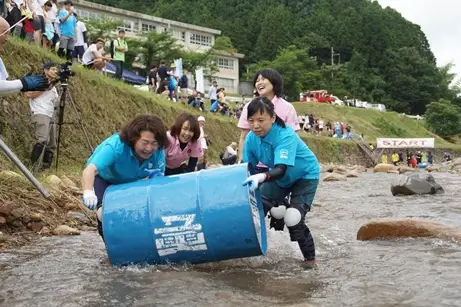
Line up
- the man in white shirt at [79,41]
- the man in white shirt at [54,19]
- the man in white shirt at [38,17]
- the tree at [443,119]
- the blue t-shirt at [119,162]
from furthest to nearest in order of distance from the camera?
the tree at [443,119] → the man in white shirt at [79,41] → the man in white shirt at [54,19] → the man in white shirt at [38,17] → the blue t-shirt at [119,162]

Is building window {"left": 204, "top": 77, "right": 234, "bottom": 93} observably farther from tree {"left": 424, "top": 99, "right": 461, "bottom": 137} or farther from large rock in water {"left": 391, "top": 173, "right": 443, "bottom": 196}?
large rock in water {"left": 391, "top": 173, "right": 443, "bottom": 196}

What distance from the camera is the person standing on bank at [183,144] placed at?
17.5 ft

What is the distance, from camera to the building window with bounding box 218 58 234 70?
207 feet

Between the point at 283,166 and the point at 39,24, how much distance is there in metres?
8.77

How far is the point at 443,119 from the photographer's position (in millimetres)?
61500

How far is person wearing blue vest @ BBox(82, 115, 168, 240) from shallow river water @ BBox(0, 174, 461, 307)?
0.59m

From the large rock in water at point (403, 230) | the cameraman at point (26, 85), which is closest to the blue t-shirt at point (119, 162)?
the cameraman at point (26, 85)

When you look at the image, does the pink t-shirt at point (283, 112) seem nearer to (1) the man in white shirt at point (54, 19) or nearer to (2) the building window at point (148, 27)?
(1) the man in white shirt at point (54, 19)

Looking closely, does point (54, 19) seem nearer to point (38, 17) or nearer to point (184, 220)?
point (38, 17)

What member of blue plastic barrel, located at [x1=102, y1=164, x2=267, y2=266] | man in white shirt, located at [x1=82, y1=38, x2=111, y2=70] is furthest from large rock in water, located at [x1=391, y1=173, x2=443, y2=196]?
blue plastic barrel, located at [x1=102, y1=164, x2=267, y2=266]

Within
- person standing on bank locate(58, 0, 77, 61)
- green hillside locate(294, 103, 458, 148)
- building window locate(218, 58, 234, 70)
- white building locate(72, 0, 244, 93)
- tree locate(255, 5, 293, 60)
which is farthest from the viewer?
tree locate(255, 5, 293, 60)

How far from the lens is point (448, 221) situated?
22.6 feet

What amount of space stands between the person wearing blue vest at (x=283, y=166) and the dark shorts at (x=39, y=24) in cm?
802

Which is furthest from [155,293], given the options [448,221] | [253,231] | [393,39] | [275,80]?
[393,39]
